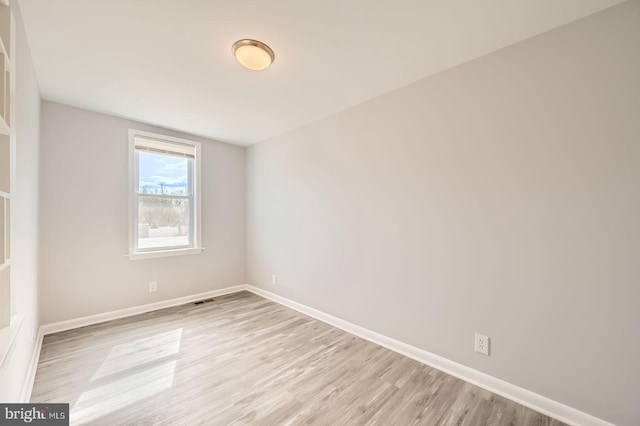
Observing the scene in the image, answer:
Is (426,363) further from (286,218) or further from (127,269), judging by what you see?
(127,269)

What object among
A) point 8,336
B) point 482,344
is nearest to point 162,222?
point 8,336

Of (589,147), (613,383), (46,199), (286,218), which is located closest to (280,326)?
(286,218)

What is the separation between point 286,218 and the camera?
3.59 m

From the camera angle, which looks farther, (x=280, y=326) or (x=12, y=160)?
(x=280, y=326)

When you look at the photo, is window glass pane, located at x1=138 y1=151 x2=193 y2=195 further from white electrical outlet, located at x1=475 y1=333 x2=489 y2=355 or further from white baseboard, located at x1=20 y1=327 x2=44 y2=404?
white electrical outlet, located at x1=475 y1=333 x2=489 y2=355

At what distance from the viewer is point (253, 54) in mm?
1829

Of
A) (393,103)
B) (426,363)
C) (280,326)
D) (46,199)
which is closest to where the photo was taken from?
(426,363)

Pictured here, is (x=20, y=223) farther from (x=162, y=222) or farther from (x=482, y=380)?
(x=482, y=380)

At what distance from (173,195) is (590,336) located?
4316 mm

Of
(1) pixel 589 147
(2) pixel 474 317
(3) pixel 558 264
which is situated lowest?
(2) pixel 474 317

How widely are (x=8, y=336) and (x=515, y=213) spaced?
2.91 meters

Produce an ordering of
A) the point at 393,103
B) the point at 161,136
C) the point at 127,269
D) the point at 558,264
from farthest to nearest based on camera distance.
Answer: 1. the point at 161,136
2. the point at 127,269
3. the point at 393,103
4. the point at 558,264

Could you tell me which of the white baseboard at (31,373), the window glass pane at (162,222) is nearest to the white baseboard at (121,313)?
the white baseboard at (31,373)

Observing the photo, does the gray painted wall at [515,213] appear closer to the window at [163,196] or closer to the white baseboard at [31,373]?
the window at [163,196]
